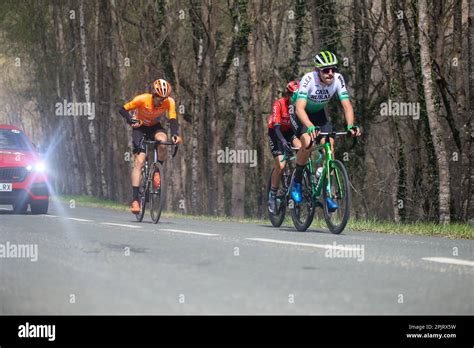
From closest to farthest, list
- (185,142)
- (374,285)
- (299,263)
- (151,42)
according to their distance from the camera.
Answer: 1. (374,285)
2. (299,263)
3. (151,42)
4. (185,142)

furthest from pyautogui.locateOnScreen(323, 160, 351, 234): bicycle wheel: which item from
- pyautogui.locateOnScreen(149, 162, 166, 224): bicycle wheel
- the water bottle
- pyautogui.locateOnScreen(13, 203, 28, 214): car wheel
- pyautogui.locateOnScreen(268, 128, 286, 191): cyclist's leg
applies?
pyautogui.locateOnScreen(13, 203, 28, 214): car wheel

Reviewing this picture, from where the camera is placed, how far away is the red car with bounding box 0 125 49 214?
18.2 m

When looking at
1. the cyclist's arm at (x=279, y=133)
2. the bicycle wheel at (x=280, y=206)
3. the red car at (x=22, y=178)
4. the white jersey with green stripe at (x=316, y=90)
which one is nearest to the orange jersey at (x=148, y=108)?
the bicycle wheel at (x=280, y=206)

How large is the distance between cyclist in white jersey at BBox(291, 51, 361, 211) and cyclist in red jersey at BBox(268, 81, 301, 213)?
603mm

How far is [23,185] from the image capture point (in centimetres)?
1834

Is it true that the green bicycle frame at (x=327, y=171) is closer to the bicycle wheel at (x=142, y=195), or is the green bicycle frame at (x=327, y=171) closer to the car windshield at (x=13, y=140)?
the bicycle wheel at (x=142, y=195)

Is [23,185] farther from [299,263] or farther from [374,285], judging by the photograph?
[374,285]

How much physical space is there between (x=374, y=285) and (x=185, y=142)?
34061 mm

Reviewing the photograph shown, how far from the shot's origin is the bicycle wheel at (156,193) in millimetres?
15438

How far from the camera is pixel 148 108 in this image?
15.1 m

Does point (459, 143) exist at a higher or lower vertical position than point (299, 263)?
higher

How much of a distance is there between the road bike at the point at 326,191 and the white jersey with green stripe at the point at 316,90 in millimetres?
465
